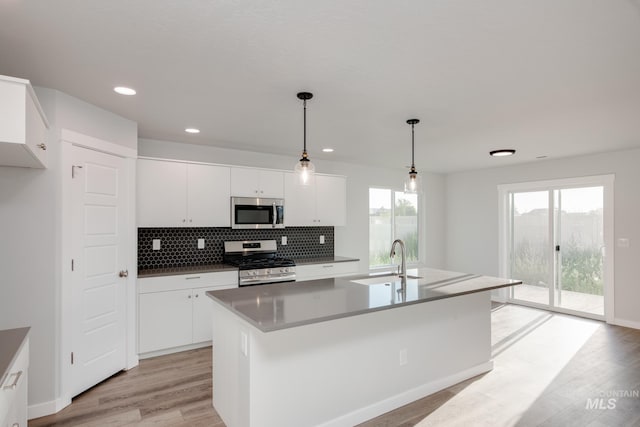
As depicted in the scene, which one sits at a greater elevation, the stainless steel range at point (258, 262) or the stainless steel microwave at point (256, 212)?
the stainless steel microwave at point (256, 212)

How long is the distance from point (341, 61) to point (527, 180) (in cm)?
495

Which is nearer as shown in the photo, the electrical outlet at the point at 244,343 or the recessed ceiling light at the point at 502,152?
the electrical outlet at the point at 244,343

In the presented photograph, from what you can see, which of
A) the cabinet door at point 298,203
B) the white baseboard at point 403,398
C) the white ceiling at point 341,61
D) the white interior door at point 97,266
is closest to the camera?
the white ceiling at point 341,61

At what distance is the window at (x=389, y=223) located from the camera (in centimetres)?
618

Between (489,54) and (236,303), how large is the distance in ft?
7.16

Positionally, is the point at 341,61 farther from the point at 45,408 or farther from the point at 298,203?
the point at 45,408

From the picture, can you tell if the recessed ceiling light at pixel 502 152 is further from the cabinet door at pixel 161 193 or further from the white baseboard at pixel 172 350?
the white baseboard at pixel 172 350

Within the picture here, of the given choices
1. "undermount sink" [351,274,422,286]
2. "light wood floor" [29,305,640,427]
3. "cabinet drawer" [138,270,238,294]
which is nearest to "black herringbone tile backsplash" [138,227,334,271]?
"cabinet drawer" [138,270,238,294]

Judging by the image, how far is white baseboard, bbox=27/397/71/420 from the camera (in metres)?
2.55

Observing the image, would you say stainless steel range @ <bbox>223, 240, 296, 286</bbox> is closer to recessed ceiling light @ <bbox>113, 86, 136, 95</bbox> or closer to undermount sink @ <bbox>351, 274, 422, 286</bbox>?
undermount sink @ <bbox>351, 274, 422, 286</bbox>

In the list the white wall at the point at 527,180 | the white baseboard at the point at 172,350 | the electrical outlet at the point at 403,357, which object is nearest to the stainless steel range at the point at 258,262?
the white baseboard at the point at 172,350

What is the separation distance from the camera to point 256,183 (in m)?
4.55

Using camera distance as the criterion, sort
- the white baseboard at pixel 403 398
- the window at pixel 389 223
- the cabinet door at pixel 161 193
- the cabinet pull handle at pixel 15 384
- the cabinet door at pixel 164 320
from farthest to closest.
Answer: the window at pixel 389 223 < the cabinet door at pixel 161 193 < the cabinet door at pixel 164 320 < the white baseboard at pixel 403 398 < the cabinet pull handle at pixel 15 384

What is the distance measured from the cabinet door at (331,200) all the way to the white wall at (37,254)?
3.16 m
